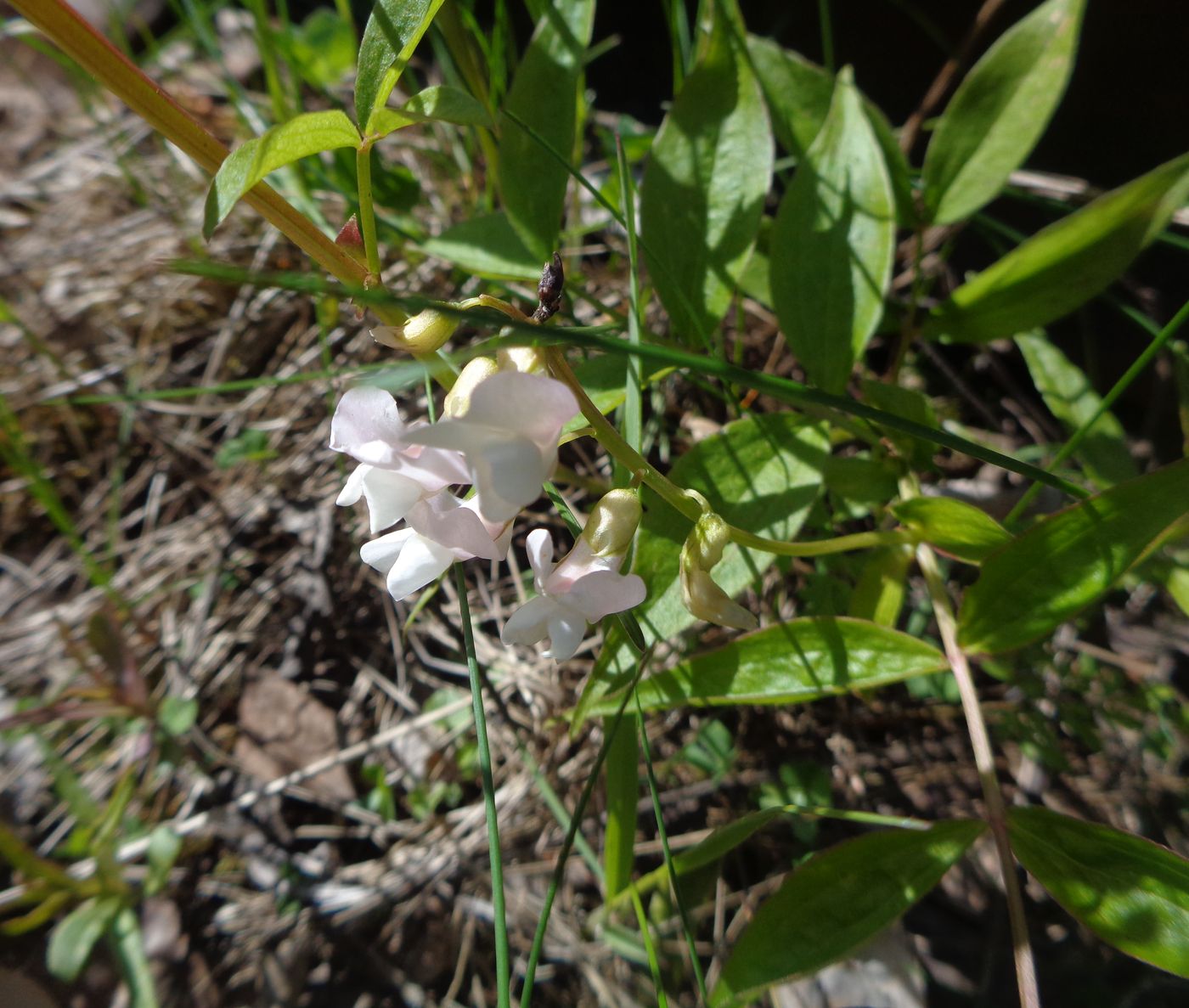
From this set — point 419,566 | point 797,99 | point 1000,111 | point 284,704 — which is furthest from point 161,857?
point 1000,111

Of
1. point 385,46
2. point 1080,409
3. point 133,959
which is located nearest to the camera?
point 385,46

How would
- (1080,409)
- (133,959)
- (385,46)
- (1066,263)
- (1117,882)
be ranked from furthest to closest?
(133,959) < (1080,409) < (1066,263) < (1117,882) < (385,46)

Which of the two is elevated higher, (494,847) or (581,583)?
(581,583)

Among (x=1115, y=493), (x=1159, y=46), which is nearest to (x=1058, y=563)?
(x=1115, y=493)

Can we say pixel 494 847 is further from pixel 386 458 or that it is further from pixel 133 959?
pixel 133 959

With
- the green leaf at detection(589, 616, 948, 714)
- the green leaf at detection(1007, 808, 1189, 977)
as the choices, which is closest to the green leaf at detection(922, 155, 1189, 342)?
the green leaf at detection(589, 616, 948, 714)

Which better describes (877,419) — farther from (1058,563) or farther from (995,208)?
(995,208)

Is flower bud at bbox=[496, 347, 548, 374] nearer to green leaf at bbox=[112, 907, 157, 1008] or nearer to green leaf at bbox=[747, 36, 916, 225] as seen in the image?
green leaf at bbox=[747, 36, 916, 225]
